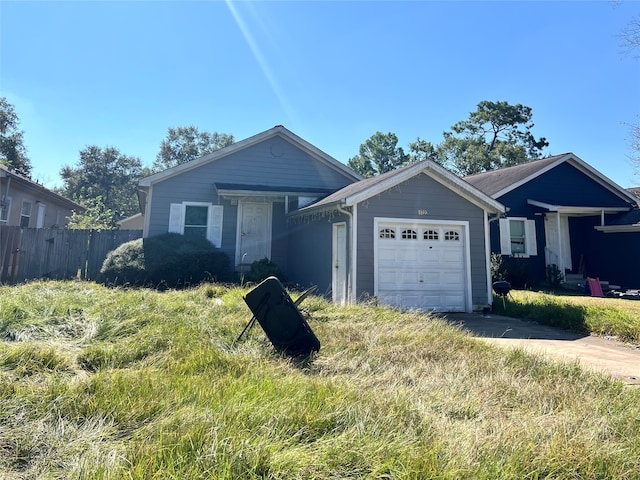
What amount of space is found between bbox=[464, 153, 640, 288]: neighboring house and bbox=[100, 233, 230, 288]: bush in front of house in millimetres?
11475

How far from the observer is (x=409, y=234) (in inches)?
364

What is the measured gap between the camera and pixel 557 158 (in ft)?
52.6

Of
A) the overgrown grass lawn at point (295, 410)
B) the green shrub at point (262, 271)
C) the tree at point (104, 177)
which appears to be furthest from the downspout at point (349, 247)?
the tree at point (104, 177)

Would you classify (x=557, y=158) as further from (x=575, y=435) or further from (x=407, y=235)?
(x=575, y=435)

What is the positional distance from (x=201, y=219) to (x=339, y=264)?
601cm

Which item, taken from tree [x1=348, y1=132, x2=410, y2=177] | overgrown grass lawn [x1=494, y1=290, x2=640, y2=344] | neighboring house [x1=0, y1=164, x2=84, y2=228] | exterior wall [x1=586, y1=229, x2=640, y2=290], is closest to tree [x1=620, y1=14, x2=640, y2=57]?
exterior wall [x1=586, y1=229, x2=640, y2=290]

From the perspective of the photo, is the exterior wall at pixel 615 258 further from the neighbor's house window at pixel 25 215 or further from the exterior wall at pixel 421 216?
the neighbor's house window at pixel 25 215

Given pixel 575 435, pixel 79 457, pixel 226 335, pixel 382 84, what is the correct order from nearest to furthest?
pixel 79 457 < pixel 575 435 < pixel 226 335 < pixel 382 84

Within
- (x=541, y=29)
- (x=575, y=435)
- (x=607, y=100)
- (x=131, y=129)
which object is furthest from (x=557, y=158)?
(x=131, y=129)

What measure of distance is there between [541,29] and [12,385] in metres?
12.7

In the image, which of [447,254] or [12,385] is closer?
[12,385]

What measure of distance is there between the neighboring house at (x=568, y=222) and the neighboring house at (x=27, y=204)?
20206mm

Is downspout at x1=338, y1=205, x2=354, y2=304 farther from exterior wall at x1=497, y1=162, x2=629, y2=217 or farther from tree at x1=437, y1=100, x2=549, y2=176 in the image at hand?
tree at x1=437, y1=100, x2=549, y2=176

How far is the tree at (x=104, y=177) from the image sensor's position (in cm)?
3756
